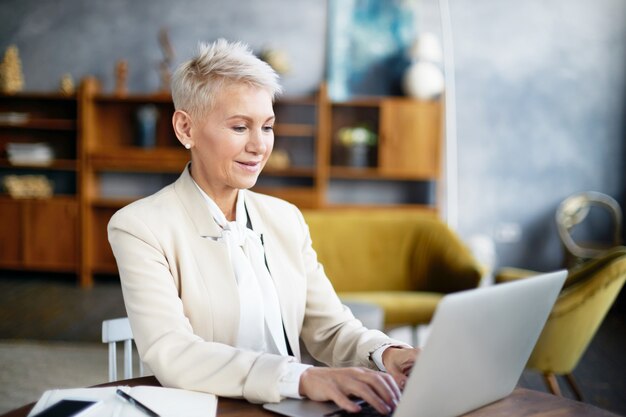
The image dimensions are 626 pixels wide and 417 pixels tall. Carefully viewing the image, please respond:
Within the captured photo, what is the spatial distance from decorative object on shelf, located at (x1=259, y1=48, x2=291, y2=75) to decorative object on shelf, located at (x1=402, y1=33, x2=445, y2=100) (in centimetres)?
112

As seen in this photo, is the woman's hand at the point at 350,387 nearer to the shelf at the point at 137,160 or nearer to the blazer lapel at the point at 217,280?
the blazer lapel at the point at 217,280

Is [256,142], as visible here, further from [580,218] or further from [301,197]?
[580,218]

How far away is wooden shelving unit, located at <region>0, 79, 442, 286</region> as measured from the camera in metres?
5.96

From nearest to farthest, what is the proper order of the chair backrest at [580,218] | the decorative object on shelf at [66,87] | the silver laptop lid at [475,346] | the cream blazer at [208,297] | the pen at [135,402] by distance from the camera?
the silver laptop lid at [475,346] < the pen at [135,402] < the cream blazer at [208,297] < the chair backrest at [580,218] < the decorative object on shelf at [66,87]

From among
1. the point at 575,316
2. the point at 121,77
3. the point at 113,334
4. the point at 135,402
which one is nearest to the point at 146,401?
the point at 135,402

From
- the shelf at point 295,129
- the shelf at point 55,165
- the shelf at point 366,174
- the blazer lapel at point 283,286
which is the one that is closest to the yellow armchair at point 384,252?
the shelf at point 366,174

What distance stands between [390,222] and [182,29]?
3166 mm

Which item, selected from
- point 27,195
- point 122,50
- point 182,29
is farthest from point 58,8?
point 27,195

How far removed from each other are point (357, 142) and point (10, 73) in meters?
3.29

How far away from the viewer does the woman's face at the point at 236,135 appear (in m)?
1.45

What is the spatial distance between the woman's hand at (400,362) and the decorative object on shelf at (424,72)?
4870 mm

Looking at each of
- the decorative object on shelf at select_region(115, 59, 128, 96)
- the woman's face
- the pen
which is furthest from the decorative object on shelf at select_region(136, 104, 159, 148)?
the pen

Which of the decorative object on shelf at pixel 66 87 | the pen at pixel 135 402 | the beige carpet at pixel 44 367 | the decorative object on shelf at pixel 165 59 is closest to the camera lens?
the pen at pixel 135 402

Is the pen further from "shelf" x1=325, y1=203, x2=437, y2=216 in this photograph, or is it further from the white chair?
"shelf" x1=325, y1=203, x2=437, y2=216
